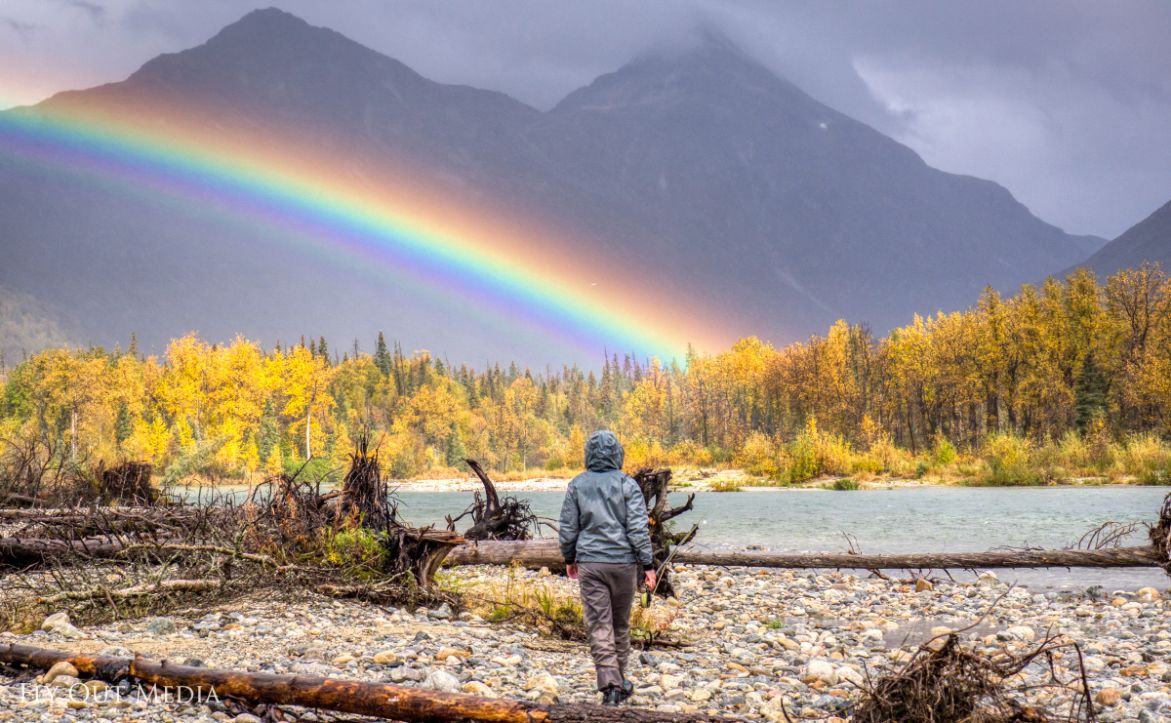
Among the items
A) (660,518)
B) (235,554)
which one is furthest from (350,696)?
(660,518)

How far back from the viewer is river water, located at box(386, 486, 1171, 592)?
47.1 ft

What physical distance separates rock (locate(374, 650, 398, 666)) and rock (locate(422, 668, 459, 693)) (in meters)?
0.58

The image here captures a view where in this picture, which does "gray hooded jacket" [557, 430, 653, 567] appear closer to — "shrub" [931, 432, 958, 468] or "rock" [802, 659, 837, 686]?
"rock" [802, 659, 837, 686]

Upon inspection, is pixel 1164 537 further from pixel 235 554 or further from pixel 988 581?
pixel 235 554

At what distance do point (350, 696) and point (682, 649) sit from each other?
4.44m

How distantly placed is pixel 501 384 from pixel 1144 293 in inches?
5158

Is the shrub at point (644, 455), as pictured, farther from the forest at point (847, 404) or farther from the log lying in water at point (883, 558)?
the log lying in water at point (883, 558)

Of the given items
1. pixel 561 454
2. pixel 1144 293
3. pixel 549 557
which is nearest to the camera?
pixel 549 557

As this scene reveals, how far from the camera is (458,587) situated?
397 inches

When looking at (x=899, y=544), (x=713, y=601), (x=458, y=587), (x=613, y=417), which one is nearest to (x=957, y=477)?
(x=899, y=544)

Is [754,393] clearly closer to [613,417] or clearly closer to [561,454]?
[561,454]

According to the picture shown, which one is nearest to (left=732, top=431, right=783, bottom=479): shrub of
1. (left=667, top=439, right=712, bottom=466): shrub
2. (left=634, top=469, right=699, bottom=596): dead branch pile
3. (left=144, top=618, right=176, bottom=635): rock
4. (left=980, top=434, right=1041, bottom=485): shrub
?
(left=667, top=439, right=712, bottom=466): shrub

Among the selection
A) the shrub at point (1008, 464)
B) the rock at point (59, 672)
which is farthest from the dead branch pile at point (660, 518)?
the shrub at point (1008, 464)

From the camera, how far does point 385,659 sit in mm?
6402
